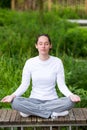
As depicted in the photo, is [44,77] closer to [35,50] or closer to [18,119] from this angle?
[18,119]

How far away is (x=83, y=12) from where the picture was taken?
2048 cm

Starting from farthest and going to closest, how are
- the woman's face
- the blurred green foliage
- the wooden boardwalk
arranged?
the blurred green foliage, the woman's face, the wooden boardwalk

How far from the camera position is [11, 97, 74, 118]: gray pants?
493 centimetres

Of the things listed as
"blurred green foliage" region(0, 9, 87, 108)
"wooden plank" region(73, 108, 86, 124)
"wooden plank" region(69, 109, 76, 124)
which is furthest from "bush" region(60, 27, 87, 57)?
"wooden plank" region(69, 109, 76, 124)

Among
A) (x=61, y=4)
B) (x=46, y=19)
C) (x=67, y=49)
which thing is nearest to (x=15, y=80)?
(x=67, y=49)

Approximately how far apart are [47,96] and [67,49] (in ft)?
18.1

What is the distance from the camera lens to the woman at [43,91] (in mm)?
4945

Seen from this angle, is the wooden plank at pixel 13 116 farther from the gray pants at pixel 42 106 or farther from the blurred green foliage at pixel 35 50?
the blurred green foliage at pixel 35 50

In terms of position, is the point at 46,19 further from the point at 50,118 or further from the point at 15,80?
the point at 50,118

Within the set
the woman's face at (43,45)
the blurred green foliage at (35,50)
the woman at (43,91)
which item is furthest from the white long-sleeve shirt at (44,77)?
the blurred green foliage at (35,50)

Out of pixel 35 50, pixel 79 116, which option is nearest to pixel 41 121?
pixel 79 116

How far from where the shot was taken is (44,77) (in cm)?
500

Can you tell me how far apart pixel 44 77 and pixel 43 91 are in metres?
0.15

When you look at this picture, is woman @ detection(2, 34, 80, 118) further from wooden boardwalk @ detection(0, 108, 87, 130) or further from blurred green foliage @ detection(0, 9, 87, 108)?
blurred green foliage @ detection(0, 9, 87, 108)
